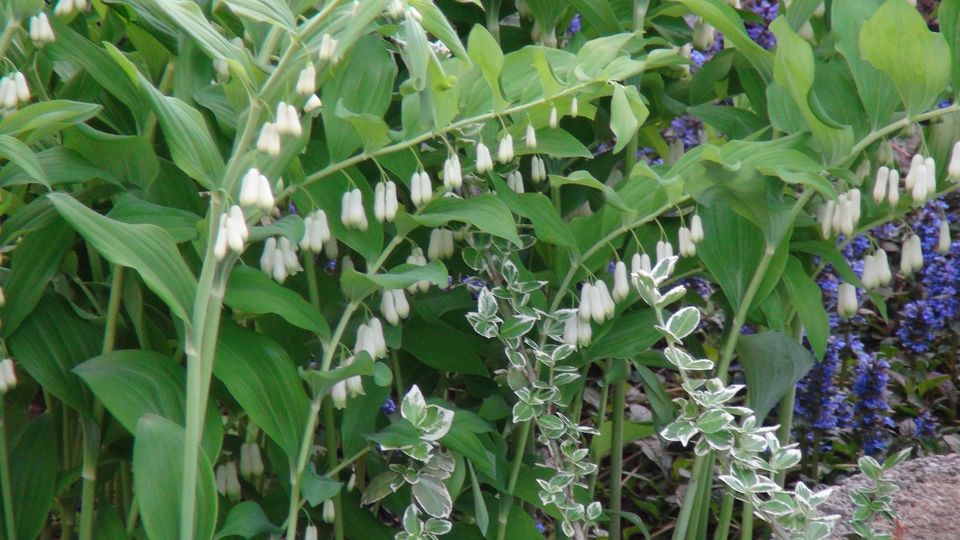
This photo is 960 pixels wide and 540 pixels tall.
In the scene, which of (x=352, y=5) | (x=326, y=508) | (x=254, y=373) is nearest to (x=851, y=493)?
(x=326, y=508)

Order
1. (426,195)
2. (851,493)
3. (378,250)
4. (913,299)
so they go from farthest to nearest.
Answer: (913,299) → (851,493) → (378,250) → (426,195)

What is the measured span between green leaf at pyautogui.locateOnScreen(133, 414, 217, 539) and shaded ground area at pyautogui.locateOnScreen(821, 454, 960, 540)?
148cm

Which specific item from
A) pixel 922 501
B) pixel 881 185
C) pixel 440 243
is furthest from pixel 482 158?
pixel 922 501

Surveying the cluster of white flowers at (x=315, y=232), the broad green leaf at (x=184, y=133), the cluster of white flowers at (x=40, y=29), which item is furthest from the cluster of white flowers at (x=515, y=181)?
the cluster of white flowers at (x=40, y=29)

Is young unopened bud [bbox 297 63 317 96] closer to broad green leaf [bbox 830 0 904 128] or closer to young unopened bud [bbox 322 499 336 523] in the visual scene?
young unopened bud [bbox 322 499 336 523]

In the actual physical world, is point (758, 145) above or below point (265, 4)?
below

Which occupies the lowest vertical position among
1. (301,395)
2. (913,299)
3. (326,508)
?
(913,299)

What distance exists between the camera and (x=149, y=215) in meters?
1.79

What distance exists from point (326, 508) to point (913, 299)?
284cm

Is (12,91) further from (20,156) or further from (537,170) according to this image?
(537,170)

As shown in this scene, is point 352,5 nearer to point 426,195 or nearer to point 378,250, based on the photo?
point 426,195

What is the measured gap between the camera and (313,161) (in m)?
2.00

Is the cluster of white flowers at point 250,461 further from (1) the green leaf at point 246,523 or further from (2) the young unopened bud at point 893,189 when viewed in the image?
(2) the young unopened bud at point 893,189

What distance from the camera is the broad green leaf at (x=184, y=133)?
1556mm
